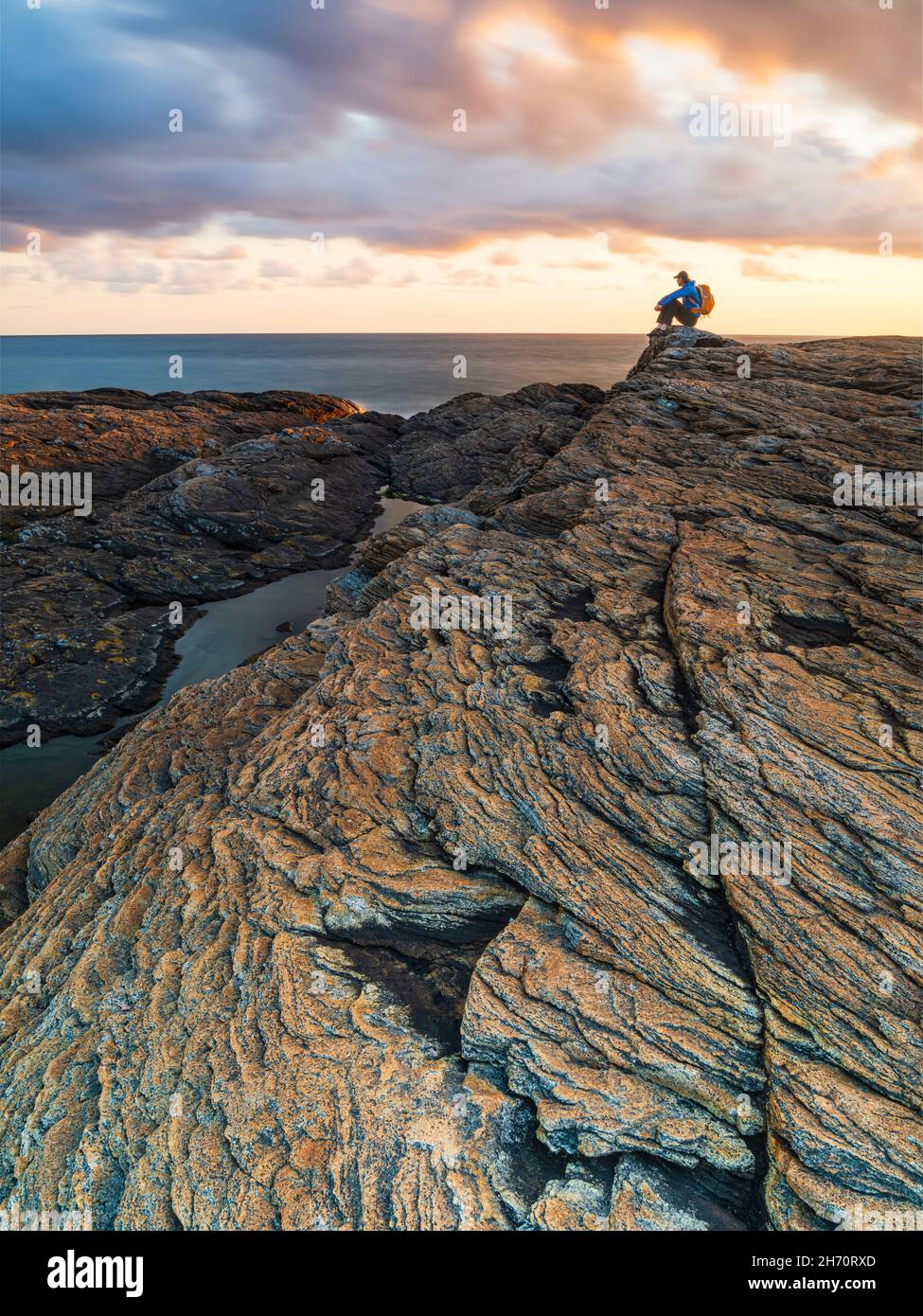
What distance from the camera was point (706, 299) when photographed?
50531mm

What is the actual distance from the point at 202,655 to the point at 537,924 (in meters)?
36.9

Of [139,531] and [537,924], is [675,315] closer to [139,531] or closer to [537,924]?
[139,531]

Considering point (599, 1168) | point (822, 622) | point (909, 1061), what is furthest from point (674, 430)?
point (599, 1168)

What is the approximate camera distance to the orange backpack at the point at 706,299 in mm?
50219

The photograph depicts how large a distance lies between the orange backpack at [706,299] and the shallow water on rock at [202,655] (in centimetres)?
2862

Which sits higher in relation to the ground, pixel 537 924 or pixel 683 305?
pixel 683 305

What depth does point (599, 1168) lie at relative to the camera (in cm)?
1164
